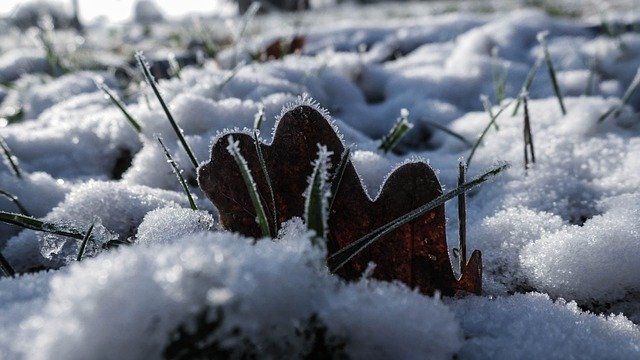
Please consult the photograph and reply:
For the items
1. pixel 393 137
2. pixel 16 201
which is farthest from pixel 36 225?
pixel 393 137

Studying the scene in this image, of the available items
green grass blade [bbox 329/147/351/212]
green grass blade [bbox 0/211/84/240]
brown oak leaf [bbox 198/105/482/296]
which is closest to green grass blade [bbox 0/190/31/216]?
green grass blade [bbox 0/211/84/240]

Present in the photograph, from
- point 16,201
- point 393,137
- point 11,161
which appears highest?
point 11,161

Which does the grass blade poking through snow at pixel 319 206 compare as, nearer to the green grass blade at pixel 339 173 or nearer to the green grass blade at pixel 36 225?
the green grass blade at pixel 339 173

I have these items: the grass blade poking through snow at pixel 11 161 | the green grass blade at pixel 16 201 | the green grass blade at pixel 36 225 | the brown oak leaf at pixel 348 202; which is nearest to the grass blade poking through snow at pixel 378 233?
the brown oak leaf at pixel 348 202

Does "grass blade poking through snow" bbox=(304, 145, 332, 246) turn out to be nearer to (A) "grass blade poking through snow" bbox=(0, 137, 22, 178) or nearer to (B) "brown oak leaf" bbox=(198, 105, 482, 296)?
(B) "brown oak leaf" bbox=(198, 105, 482, 296)

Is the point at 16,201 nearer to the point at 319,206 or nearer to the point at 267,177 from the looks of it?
the point at 267,177

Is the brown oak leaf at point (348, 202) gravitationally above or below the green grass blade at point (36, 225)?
below
